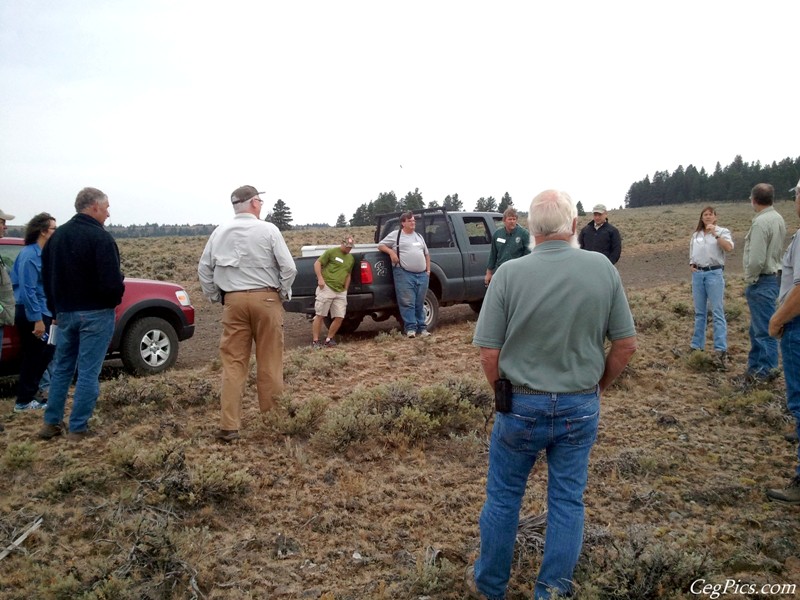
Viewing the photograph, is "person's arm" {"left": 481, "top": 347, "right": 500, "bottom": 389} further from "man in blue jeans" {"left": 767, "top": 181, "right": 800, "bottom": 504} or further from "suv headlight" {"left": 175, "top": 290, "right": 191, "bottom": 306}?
"suv headlight" {"left": 175, "top": 290, "right": 191, "bottom": 306}

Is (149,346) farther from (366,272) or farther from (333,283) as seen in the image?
(366,272)

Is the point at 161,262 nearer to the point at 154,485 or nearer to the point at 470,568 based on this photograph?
the point at 154,485

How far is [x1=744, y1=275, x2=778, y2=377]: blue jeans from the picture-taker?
19.3 feet

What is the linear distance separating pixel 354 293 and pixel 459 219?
96.3 inches

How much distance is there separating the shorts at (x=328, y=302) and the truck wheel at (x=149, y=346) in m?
1.98

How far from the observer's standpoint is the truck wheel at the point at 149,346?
275 inches

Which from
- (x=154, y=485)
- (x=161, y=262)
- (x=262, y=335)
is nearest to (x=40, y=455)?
(x=154, y=485)

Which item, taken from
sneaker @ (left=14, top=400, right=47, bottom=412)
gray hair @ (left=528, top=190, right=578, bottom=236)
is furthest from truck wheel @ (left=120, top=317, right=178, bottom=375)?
gray hair @ (left=528, top=190, right=578, bottom=236)

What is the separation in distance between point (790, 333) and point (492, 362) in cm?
252

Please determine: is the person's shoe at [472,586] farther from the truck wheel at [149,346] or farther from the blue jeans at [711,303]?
the blue jeans at [711,303]

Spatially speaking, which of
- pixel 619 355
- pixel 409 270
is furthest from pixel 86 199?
pixel 409 270

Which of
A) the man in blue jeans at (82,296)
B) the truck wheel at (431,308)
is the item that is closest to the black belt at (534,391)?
the man in blue jeans at (82,296)

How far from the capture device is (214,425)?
5289 millimetres

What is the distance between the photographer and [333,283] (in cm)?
840
